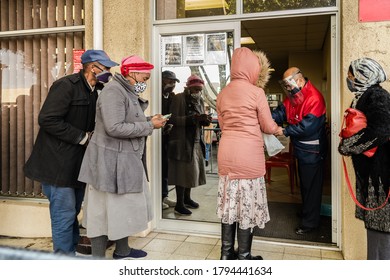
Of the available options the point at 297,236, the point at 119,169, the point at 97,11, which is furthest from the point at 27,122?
the point at 297,236

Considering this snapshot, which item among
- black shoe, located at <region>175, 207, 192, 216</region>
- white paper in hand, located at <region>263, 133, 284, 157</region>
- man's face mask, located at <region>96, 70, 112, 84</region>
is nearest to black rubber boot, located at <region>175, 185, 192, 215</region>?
black shoe, located at <region>175, 207, 192, 216</region>

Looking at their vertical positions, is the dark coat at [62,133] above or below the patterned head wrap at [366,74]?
below

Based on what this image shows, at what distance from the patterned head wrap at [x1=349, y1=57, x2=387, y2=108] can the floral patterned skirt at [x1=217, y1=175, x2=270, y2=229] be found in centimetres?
103

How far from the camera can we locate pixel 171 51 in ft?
12.4

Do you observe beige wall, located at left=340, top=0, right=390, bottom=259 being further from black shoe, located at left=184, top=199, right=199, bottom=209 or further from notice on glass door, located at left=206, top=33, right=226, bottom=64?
black shoe, located at left=184, top=199, right=199, bottom=209

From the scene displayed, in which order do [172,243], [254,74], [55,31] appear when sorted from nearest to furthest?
[254,74] < [172,243] < [55,31]

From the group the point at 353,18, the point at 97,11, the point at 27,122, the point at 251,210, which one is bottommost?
the point at 251,210

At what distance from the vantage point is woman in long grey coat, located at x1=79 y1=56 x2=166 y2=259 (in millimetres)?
2518

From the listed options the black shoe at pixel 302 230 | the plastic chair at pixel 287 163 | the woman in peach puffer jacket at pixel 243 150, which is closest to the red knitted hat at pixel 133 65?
the woman in peach puffer jacket at pixel 243 150

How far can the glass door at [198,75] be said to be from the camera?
3.63m

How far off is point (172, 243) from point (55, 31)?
2.57m

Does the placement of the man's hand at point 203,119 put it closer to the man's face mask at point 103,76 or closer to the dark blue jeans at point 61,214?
the man's face mask at point 103,76

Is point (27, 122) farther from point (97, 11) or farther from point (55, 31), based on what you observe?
point (97, 11)

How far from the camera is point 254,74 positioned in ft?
9.18
